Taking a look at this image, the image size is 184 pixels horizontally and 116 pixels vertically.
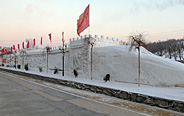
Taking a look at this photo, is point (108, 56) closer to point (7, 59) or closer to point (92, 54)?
point (92, 54)

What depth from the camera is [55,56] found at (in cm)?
2552

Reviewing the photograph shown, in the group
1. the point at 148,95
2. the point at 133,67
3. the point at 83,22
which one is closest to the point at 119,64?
the point at 133,67

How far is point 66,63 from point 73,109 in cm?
1618

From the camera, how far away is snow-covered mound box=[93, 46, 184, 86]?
1155cm

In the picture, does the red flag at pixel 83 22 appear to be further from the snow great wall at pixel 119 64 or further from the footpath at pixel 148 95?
the footpath at pixel 148 95

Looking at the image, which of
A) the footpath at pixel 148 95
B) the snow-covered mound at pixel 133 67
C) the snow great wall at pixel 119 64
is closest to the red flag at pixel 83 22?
the snow great wall at pixel 119 64

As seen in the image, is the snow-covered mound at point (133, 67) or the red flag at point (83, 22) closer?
the snow-covered mound at point (133, 67)

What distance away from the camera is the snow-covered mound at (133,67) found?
11555mm

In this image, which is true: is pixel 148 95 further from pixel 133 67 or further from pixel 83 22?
pixel 83 22

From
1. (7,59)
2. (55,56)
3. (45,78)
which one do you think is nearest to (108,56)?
(45,78)

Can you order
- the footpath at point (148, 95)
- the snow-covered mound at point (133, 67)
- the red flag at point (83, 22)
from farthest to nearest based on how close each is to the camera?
the red flag at point (83, 22) < the snow-covered mound at point (133, 67) < the footpath at point (148, 95)

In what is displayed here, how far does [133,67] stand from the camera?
13047 mm

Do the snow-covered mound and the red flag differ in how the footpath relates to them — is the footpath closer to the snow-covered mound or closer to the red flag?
the snow-covered mound

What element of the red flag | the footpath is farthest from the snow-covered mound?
the red flag
